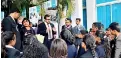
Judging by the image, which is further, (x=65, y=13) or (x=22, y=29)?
(x=65, y=13)

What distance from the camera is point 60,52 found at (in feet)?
13.3

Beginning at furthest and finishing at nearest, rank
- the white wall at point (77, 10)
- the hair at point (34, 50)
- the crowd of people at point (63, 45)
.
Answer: the white wall at point (77, 10)
the hair at point (34, 50)
the crowd of people at point (63, 45)

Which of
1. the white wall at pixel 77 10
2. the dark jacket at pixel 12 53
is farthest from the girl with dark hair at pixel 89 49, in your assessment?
the white wall at pixel 77 10

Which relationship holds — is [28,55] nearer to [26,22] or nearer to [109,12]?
[26,22]

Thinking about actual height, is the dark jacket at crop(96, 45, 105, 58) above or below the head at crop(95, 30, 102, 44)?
below

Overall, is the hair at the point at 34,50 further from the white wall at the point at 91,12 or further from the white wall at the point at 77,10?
the white wall at the point at 77,10

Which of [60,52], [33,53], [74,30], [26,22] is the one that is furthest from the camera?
[74,30]

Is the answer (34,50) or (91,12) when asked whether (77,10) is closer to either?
(91,12)

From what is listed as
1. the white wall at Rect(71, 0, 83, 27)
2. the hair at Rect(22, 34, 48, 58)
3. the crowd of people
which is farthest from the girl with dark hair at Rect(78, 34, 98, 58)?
the white wall at Rect(71, 0, 83, 27)

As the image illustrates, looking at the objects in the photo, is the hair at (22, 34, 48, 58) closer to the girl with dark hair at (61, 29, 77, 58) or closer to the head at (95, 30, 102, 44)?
the girl with dark hair at (61, 29, 77, 58)

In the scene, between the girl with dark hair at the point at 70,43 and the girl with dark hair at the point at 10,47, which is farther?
the girl with dark hair at the point at 70,43

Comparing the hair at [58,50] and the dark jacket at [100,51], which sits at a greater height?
the hair at [58,50]

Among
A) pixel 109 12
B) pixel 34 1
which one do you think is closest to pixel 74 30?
pixel 109 12

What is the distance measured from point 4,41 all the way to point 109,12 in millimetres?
9130
